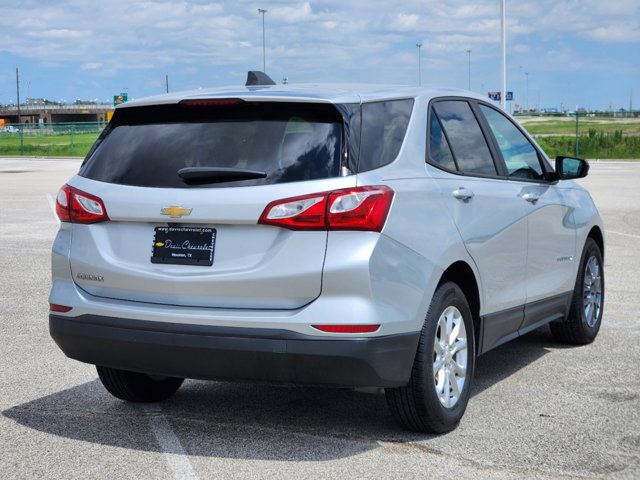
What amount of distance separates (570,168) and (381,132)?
93.8 inches

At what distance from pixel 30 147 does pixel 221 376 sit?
59201 millimetres

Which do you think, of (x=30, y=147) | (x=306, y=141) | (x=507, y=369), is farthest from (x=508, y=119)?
(x=30, y=147)

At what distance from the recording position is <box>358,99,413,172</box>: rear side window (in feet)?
16.1

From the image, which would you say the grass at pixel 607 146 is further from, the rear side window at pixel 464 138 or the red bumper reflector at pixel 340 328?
the red bumper reflector at pixel 340 328

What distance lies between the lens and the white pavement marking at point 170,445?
475 cm

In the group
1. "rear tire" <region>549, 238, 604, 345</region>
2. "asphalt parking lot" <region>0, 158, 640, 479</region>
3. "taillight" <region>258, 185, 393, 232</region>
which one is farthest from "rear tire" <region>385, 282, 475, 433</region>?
"rear tire" <region>549, 238, 604, 345</region>

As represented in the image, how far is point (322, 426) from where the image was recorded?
217 inches

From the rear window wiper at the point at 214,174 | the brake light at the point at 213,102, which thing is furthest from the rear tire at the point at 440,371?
the brake light at the point at 213,102

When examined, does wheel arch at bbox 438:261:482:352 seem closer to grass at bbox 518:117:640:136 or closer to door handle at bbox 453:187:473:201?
door handle at bbox 453:187:473:201

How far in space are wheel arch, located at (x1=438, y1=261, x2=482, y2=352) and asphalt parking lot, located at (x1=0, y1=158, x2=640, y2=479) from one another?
1.54ft

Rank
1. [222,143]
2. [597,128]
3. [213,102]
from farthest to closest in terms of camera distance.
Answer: [597,128]
[213,102]
[222,143]

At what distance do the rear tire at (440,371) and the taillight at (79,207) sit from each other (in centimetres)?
167

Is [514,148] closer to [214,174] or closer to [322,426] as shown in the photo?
[322,426]

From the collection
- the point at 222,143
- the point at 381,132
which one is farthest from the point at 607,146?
the point at 222,143
